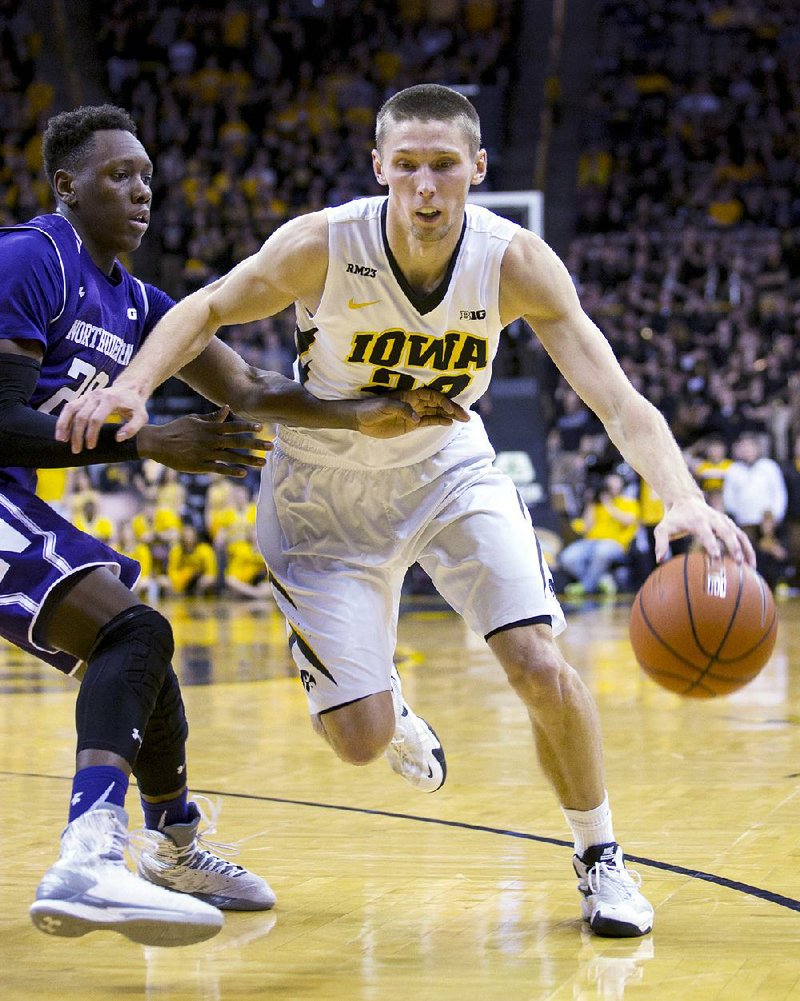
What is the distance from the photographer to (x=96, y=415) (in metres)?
3.34

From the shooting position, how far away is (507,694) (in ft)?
26.0

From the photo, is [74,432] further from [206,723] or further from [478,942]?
[206,723]

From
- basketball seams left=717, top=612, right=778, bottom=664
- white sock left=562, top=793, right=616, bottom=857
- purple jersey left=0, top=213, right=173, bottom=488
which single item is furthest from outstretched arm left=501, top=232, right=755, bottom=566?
purple jersey left=0, top=213, right=173, bottom=488

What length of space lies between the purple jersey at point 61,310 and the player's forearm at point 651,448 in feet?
4.45

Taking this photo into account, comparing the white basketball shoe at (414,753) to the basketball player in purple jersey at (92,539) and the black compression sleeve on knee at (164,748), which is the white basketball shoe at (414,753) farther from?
the black compression sleeve on knee at (164,748)

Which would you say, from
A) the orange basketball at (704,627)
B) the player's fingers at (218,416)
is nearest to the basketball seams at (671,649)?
the orange basketball at (704,627)

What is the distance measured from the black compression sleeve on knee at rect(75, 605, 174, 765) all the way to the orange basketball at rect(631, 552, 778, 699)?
124 centimetres

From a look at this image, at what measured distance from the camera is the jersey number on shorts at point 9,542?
3510 millimetres

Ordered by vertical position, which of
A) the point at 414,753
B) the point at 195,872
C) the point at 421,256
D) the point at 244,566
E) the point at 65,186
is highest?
the point at 65,186

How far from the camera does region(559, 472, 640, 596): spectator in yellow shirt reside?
14.6 metres

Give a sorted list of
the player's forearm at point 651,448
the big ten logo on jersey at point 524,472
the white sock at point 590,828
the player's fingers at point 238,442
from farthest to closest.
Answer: the big ten logo on jersey at point 524,472
the white sock at point 590,828
the player's forearm at point 651,448
the player's fingers at point 238,442

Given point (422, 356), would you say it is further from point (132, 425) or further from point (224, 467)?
point (132, 425)

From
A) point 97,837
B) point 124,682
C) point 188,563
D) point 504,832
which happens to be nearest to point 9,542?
point 124,682

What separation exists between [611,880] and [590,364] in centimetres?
133
